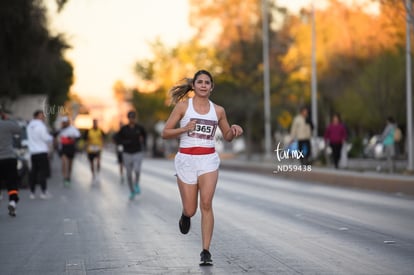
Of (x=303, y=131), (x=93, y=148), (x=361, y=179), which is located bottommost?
(x=361, y=179)

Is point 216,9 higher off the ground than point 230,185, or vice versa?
point 216,9

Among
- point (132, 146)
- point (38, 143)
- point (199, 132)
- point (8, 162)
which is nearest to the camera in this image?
point (199, 132)

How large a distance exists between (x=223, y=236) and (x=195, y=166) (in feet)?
9.47

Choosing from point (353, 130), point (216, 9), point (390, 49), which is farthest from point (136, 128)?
point (353, 130)

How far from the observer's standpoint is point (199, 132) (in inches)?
376

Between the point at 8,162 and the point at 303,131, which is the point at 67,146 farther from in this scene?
the point at 8,162

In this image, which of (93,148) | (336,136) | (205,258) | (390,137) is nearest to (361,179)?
(390,137)

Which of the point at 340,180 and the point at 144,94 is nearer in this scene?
the point at 340,180

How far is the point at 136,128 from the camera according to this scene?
2109cm

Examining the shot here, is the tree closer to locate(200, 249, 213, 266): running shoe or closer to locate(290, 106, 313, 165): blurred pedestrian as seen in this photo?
locate(290, 106, 313, 165): blurred pedestrian

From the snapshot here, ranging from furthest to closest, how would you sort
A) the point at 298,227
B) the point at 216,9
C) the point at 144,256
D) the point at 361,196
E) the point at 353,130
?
the point at 353,130 < the point at 216,9 < the point at 361,196 < the point at 298,227 < the point at 144,256

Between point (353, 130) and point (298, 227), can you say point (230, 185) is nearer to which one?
point (298, 227)

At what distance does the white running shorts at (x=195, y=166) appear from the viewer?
9.55 m

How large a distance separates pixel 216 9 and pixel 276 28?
16.2 ft
